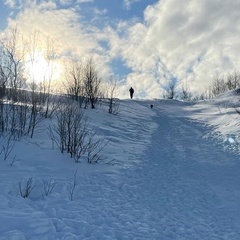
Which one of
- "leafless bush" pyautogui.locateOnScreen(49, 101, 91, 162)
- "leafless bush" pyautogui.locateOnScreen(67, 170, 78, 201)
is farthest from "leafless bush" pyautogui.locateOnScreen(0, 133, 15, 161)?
"leafless bush" pyautogui.locateOnScreen(67, 170, 78, 201)

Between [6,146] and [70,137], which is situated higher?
[70,137]

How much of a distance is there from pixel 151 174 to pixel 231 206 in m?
2.88

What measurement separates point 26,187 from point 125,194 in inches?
94.6

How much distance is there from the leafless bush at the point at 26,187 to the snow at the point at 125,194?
93 millimetres

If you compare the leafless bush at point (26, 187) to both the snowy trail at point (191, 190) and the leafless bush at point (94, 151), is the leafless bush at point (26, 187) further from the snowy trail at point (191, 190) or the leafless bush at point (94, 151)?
the leafless bush at point (94, 151)

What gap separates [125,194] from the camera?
8289 millimetres

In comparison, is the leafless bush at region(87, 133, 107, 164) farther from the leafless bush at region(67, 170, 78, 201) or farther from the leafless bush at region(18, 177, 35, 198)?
the leafless bush at region(18, 177, 35, 198)

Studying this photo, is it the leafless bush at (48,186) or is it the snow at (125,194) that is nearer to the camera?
the snow at (125,194)

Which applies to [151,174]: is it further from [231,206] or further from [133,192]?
[231,206]

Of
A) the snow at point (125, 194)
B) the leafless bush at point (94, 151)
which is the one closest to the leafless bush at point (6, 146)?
the snow at point (125, 194)

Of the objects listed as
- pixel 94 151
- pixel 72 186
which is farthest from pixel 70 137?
pixel 72 186

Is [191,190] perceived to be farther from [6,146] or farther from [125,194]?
[6,146]

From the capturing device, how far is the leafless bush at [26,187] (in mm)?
6970

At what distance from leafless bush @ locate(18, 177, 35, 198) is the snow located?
93 millimetres
